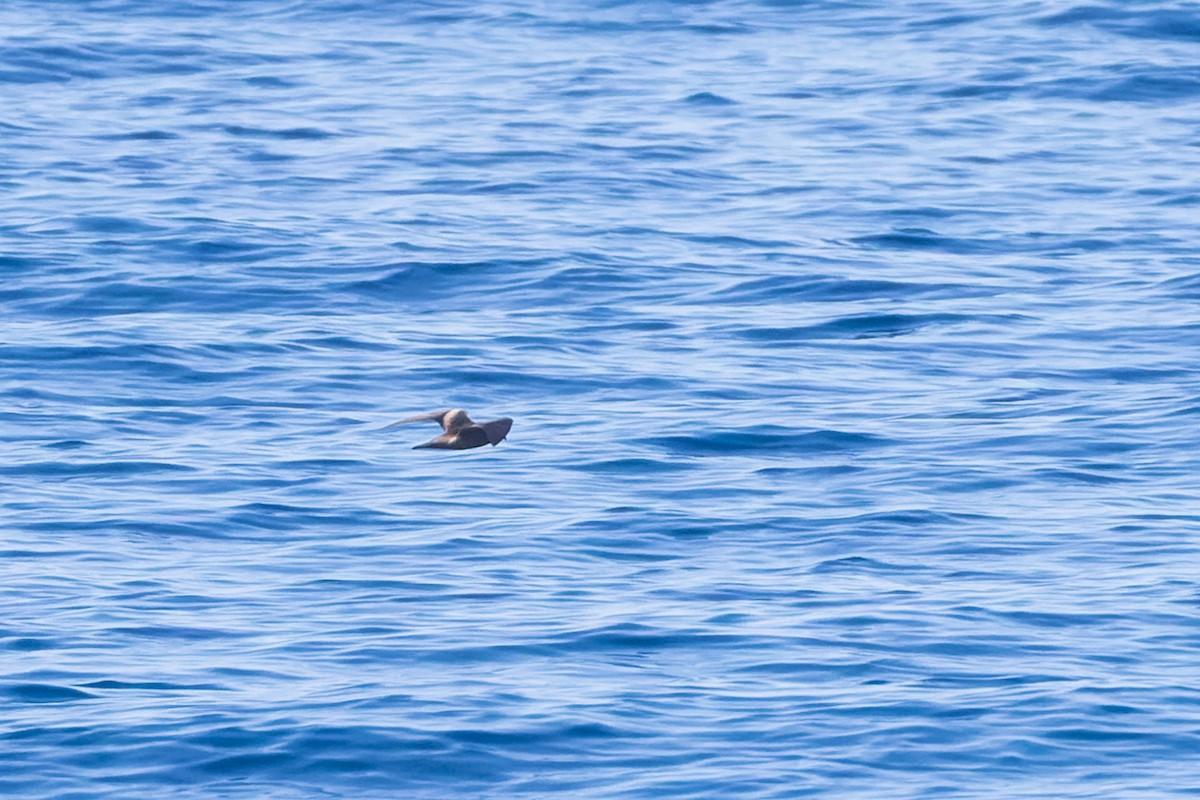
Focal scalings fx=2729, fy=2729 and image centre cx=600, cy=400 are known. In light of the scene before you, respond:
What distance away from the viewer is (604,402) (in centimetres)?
1711

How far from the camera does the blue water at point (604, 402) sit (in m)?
11.5

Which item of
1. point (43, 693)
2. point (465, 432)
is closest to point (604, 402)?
point (465, 432)

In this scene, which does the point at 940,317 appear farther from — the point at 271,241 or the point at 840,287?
the point at 271,241

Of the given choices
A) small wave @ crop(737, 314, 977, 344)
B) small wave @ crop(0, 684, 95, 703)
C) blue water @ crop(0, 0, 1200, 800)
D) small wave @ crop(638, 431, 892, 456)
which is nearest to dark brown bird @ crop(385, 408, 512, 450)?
blue water @ crop(0, 0, 1200, 800)

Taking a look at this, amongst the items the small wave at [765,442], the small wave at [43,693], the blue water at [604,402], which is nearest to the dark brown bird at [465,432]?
the blue water at [604,402]

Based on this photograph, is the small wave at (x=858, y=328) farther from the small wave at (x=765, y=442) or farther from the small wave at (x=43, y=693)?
the small wave at (x=43, y=693)

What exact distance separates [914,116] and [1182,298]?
6493mm

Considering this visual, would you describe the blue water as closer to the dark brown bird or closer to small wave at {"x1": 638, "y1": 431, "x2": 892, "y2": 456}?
small wave at {"x1": 638, "y1": 431, "x2": 892, "y2": 456}

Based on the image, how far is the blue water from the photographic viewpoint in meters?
11.5

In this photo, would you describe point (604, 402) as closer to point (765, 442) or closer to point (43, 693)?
point (765, 442)

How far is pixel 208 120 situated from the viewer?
2569 centimetres

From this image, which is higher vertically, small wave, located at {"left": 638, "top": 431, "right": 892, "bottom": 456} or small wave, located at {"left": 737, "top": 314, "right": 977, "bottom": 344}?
small wave, located at {"left": 638, "top": 431, "right": 892, "bottom": 456}

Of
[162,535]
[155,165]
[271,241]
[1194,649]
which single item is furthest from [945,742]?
[155,165]

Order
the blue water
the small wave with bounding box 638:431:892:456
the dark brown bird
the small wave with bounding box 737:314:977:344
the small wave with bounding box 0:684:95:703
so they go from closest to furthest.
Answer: the blue water < the small wave with bounding box 0:684:95:703 < the dark brown bird < the small wave with bounding box 638:431:892:456 < the small wave with bounding box 737:314:977:344
